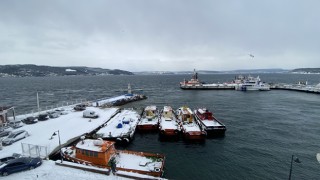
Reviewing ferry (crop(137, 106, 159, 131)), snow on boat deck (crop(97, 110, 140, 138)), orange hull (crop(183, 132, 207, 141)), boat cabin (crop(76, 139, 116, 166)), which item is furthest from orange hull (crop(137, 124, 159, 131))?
boat cabin (crop(76, 139, 116, 166))

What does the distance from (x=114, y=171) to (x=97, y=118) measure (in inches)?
1067

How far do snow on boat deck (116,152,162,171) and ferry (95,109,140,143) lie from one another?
9.29 m

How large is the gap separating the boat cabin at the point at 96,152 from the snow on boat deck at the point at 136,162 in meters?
1.46

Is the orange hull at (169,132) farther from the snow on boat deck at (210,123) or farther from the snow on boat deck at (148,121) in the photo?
the snow on boat deck at (210,123)

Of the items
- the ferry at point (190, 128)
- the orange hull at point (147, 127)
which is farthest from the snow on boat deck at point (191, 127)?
the orange hull at point (147, 127)

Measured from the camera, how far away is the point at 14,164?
22016mm

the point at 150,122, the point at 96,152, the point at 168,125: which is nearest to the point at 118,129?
the point at 150,122

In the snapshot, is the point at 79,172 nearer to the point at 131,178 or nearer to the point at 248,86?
the point at 131,178

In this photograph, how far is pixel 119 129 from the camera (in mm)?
40688

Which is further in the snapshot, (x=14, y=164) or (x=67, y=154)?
(x=67, y=154)

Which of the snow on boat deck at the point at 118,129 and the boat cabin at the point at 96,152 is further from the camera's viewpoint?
the snow on boat deck at the point at 118,129

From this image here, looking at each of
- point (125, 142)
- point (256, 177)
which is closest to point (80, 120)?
point (125, 142)

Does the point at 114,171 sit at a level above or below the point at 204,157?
above

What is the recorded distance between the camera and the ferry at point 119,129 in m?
36.9
